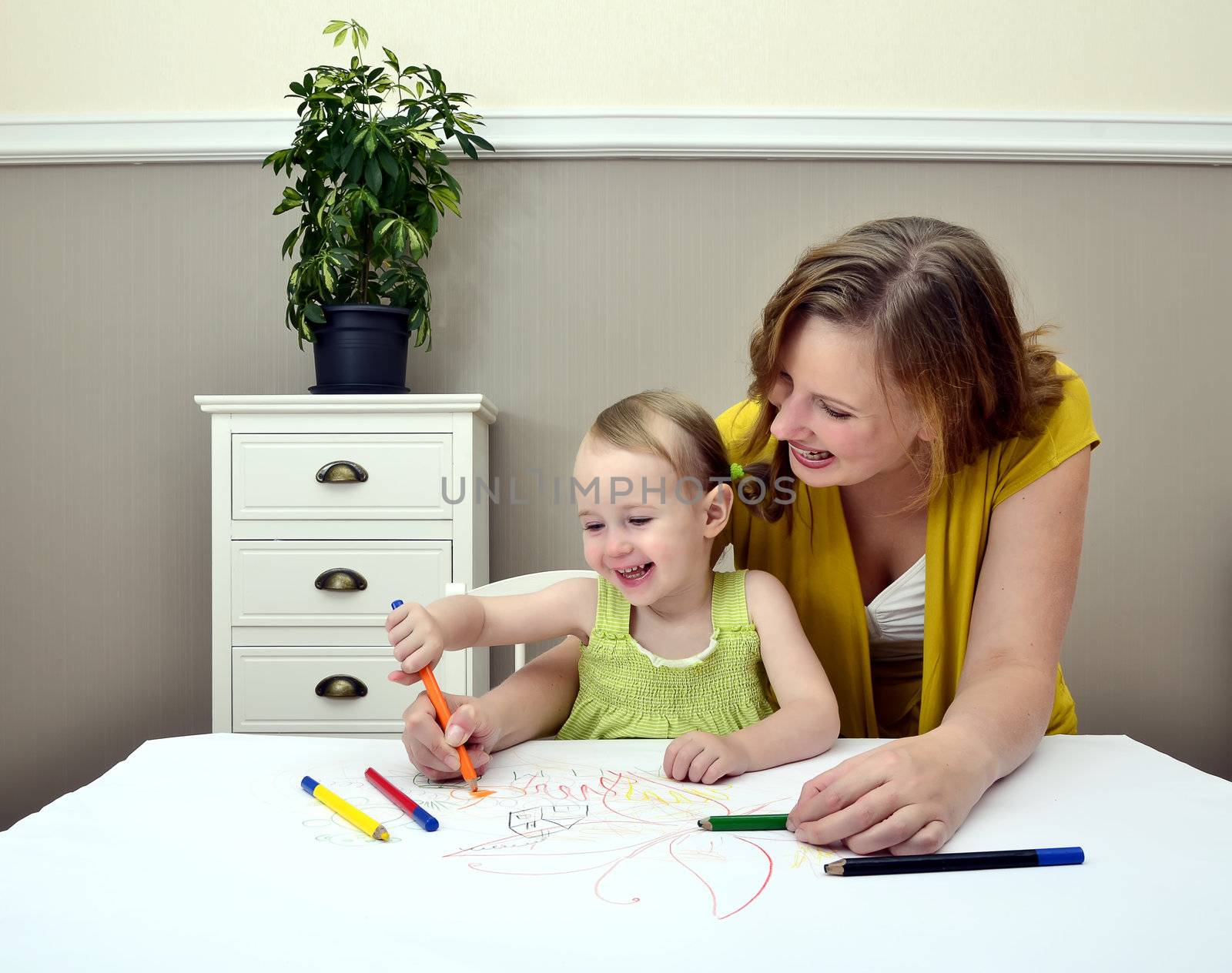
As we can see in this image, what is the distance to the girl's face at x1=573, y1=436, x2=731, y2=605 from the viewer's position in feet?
3.08

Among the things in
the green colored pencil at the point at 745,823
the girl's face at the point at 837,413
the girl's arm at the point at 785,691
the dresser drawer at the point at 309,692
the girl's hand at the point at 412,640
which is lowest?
the dresser drawer at the point at 309,692

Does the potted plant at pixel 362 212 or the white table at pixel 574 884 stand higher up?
the potted plant at pixel 362 212

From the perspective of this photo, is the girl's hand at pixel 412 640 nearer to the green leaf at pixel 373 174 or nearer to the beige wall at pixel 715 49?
the green leaf at pixel 373 174

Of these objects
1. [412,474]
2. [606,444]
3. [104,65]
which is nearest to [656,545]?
[606,444]

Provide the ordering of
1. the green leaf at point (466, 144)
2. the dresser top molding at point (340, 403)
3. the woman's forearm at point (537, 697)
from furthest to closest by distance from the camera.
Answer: the green leaf at point (466, 144) < the dresser top molding at point (340, 403) < the woman's forearm at point (537, 697)

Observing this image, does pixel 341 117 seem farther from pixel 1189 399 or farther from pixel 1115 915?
pixel 1189 399

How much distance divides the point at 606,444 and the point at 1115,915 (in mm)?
621

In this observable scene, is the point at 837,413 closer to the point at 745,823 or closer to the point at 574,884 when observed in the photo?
the point at 745,823

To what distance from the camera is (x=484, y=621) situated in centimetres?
94

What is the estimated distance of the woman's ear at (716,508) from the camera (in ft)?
3.33

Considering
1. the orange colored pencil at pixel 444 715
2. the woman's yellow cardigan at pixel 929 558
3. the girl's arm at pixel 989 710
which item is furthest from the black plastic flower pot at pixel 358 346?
the girl's arm at pixel 989 710

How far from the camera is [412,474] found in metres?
1.72

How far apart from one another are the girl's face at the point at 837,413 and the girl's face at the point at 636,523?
139 millimetres

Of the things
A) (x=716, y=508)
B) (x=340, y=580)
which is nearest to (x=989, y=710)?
(x=716, y=508)
